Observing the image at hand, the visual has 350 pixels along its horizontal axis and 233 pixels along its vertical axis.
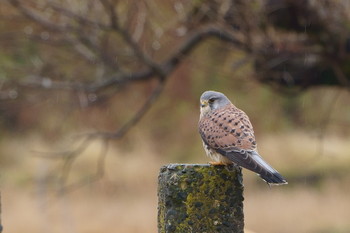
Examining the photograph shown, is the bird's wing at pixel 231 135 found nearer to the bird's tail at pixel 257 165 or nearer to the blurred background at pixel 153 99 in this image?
the bird's tail at pixel 257 165

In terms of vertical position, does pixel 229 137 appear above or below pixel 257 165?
above

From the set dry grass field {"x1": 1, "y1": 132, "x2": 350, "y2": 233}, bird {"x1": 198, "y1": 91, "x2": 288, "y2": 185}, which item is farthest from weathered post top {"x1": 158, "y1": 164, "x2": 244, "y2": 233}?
dry grass field {"x1": 1, "y1": 132, "x2": 350, "y2": 233}

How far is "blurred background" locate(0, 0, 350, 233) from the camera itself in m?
7.39

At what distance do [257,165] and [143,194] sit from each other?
1090 centimetres

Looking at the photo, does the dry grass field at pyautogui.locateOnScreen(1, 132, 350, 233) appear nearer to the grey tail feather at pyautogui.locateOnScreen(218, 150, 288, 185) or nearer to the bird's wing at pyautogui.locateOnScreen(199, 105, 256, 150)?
the bird's wing at pyautogui.locateOnScreen(199, 105, 256, 150)

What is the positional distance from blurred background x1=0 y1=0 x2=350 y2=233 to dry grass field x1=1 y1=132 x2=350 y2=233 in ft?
0.11

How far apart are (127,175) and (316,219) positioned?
3942 millimetres

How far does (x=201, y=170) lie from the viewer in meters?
2.67

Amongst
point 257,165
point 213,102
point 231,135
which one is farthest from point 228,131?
point 257,165

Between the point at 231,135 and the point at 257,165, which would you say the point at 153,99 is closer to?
the point at 231,135

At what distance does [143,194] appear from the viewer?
14203mm

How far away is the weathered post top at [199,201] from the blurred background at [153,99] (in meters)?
4.41

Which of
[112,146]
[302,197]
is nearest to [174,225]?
[302,197]

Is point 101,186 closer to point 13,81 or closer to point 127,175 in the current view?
point 127,175
